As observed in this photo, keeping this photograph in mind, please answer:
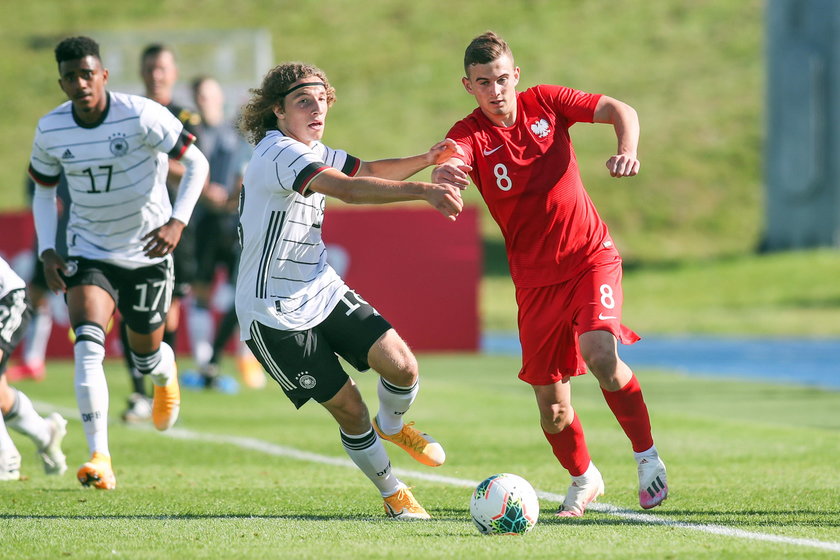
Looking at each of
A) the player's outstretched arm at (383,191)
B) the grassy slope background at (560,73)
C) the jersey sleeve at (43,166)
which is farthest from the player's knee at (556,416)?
the grassy slope background at (560,73)

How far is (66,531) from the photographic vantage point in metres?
5.87

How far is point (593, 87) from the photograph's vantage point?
53719 millimetres

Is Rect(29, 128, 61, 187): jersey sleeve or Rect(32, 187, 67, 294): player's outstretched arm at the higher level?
Rect(29, 128, 61, 187): jersey sleeve

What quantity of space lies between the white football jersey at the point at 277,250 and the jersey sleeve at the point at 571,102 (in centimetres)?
118

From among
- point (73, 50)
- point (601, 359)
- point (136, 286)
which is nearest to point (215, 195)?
point (136, 286)

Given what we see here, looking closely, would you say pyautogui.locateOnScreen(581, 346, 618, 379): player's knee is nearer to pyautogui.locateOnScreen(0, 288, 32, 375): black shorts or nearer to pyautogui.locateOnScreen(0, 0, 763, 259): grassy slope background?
pyautogui.locateOnScreen(0, 288, 32, 375): black shorts

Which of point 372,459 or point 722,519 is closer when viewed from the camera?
point 722,519

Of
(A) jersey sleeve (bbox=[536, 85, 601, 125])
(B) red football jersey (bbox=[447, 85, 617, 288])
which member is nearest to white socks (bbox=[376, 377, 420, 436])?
(B) red football jersey (bbox=[447, 85, 617, 288])

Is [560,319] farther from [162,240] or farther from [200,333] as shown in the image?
[200,333]

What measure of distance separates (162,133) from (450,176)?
2.46 meters

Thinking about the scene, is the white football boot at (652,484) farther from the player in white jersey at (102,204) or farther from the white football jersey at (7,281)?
the white football jersey at (7,281)

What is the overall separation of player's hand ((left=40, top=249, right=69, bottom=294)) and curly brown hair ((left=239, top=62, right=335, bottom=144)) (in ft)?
5.60

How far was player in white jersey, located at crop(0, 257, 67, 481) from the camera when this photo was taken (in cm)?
707

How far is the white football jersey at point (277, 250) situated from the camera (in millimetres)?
6102
